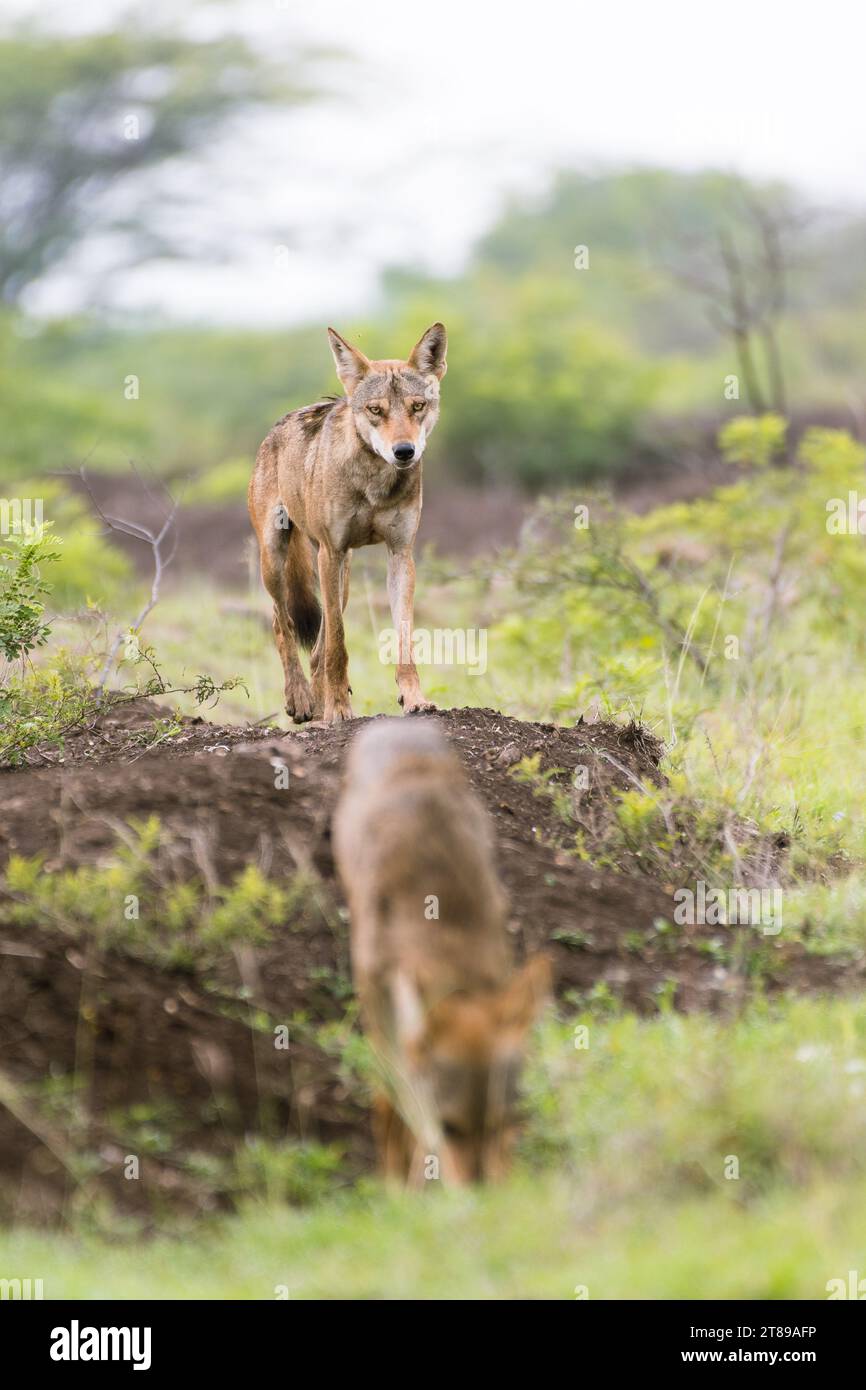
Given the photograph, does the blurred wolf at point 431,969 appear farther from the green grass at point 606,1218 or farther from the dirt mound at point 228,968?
the dirt mound at point 228,968

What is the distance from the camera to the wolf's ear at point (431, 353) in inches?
356

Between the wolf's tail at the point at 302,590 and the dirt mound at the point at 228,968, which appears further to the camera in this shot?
the wolf's tail at the point at 302,590

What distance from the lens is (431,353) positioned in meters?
9.13

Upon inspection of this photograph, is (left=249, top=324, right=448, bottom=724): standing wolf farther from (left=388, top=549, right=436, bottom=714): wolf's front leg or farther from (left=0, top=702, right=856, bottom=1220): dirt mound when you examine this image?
(left=0, top=702, right=856, bottom=1220): dirt mound

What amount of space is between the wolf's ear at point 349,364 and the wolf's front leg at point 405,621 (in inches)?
37.6

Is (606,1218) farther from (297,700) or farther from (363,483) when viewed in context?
(297,700)

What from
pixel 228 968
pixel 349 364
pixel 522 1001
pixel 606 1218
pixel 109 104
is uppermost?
pixel 109 104

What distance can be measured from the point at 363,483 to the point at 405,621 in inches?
30.5

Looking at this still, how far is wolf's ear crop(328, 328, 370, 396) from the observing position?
8969mm

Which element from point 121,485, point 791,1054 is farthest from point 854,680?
point 121,485

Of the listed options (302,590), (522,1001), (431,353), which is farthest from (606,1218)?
(302,590)

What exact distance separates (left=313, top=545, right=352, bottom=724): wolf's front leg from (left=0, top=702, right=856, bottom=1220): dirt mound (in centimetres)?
92

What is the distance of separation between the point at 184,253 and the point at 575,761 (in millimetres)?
28544

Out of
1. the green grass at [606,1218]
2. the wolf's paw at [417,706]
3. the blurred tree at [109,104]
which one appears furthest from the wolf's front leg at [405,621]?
the blurred tree at [109,104]
